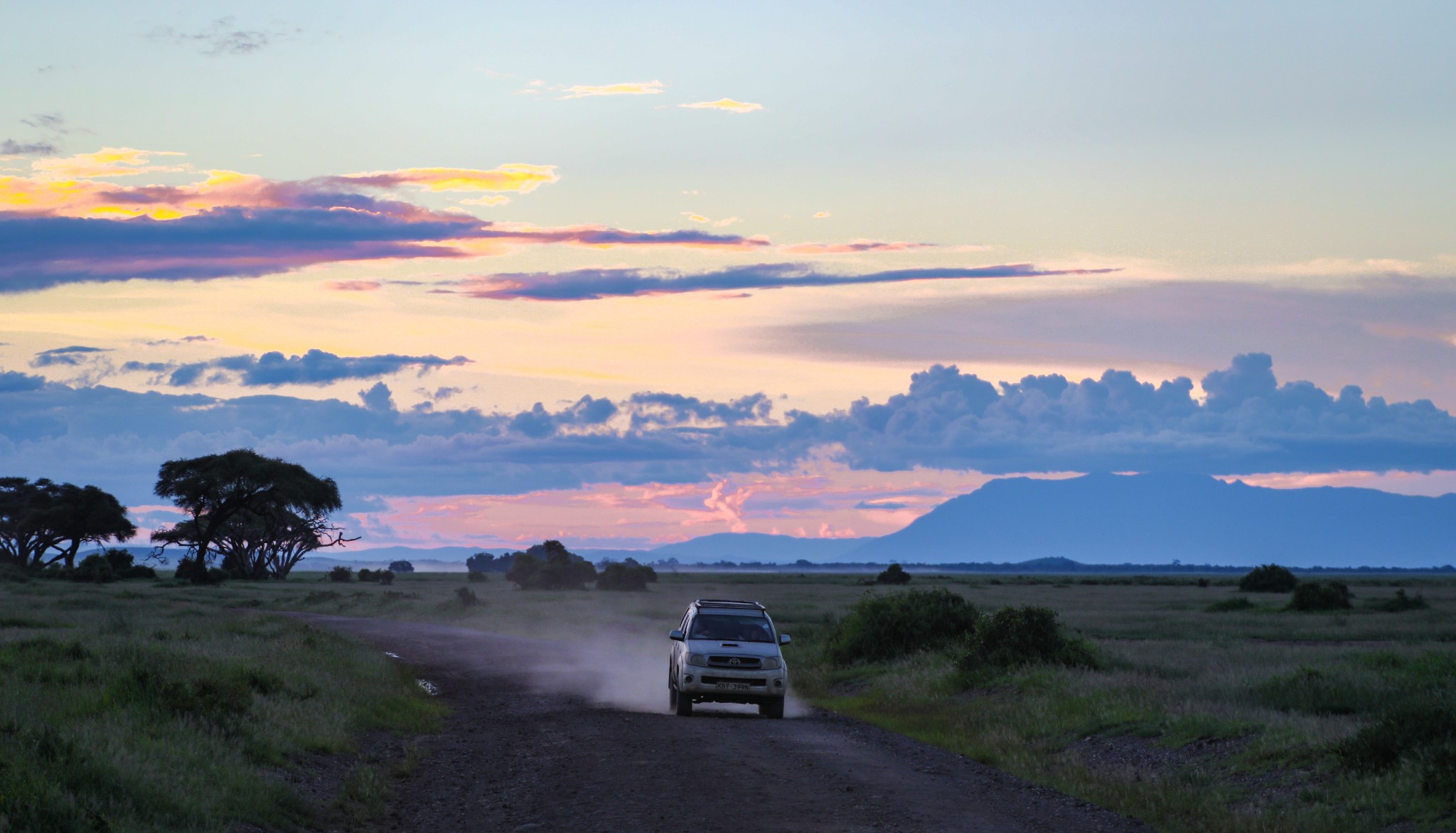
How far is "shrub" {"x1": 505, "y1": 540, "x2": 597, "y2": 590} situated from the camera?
343 feet

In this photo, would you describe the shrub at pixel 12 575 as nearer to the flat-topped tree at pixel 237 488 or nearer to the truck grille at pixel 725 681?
the flat-topped tree at pixel 237 488

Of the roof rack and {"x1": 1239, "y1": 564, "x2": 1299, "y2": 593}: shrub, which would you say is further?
{"x1": 1239, "y1": 564, "x2": 1299, "y2": 593}: shrub

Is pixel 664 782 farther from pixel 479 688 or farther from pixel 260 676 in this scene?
pixel 479 688

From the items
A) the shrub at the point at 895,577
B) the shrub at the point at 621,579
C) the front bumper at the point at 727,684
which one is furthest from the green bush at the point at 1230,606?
the front bumper at the point at 727,684

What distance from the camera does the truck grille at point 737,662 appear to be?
2247 cm

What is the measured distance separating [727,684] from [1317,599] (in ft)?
194

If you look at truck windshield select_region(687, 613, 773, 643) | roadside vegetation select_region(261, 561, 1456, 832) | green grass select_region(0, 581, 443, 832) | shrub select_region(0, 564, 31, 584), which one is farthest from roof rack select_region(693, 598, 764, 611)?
shrub select_region(0, 564, 31, 584)

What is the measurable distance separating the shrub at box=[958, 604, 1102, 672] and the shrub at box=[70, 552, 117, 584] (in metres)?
78.3

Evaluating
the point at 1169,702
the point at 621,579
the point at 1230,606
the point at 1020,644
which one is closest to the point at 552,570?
the point at 621,579

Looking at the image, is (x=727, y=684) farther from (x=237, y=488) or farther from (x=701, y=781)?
(x=237, y=488)

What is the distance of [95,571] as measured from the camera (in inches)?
3829

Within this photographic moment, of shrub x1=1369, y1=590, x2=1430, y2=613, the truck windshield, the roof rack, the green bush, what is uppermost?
the roof rack

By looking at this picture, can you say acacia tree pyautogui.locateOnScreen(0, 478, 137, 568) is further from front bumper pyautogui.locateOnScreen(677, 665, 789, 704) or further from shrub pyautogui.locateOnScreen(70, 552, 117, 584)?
front bumper pyautogui.locateOnScreen(677, 665, 789, 704)

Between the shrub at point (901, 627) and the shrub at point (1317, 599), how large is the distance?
42.5 meters
